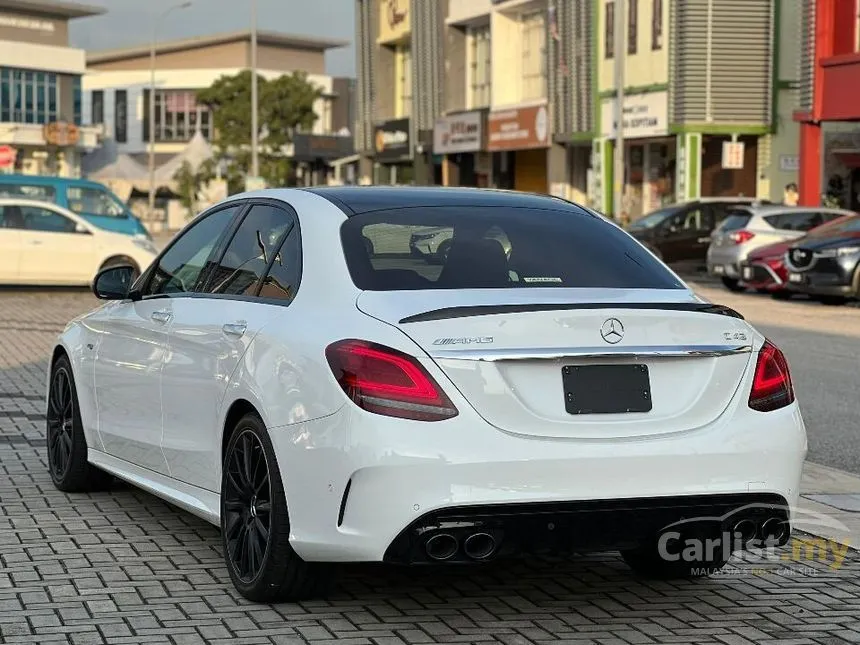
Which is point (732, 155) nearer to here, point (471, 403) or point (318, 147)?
point (471, 403)

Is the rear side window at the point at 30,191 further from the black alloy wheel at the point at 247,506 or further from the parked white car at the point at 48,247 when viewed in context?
the black alloy wheel at the point at 247,506

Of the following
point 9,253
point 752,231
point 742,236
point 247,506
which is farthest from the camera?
point 752,231

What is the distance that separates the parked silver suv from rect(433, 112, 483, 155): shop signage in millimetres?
27672

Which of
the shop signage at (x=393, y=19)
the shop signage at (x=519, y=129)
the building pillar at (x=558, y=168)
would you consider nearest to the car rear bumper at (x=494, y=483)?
the building pillar at (x=558, y=168)

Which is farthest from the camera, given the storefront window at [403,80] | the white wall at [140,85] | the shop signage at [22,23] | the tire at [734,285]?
the white wall at [140,85]

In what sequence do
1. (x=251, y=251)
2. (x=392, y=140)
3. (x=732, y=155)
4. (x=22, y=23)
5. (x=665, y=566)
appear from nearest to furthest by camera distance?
(x=665, y=566), (x=251, y=251), (x=732, y=155), (x=392, y=140), (x=22, y=23)

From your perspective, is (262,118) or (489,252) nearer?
(489,252)

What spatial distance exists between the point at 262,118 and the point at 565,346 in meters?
85.7

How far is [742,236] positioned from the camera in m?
29.2

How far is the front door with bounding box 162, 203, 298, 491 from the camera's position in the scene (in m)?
6.30

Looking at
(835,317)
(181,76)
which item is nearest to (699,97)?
(835,317)

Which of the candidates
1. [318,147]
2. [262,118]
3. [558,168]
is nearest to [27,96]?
[318,147]

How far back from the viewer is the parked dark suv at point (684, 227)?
3500 centimetres

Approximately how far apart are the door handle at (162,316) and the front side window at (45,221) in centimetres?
2002
